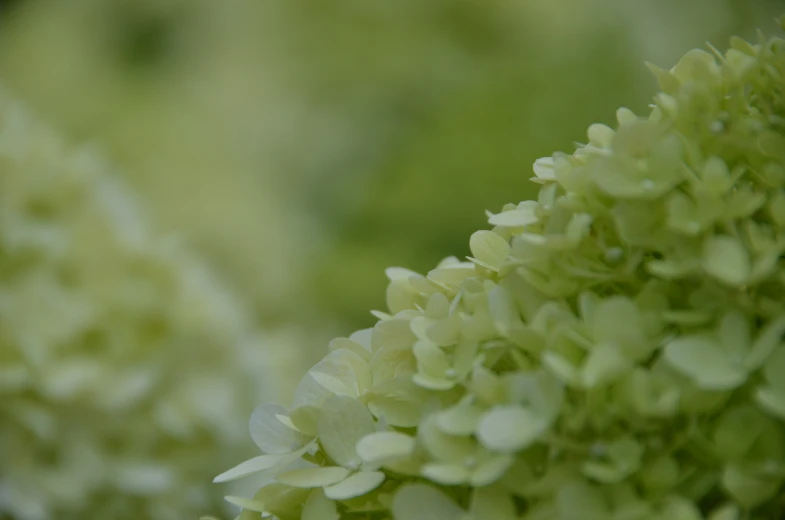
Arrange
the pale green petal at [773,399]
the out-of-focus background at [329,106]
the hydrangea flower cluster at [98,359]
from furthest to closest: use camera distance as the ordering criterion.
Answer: the out-of-focus background at [329,106] < the hydrangea flower cluster at [98,359] < the pale green petal at [773,399]

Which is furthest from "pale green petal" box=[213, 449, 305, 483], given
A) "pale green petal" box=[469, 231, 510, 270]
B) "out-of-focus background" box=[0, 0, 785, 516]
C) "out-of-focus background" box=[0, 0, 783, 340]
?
"out-of-focus background" box=[0, 0, 783, 340]

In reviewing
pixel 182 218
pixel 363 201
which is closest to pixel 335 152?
pixel 363 201

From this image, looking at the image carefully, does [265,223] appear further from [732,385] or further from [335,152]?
[732,385]

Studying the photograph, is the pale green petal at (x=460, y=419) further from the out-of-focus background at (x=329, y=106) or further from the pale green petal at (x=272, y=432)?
the out-of-focus background at (x=329, y=106)

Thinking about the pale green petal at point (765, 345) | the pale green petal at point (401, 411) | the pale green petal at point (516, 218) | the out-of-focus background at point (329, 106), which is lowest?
the pale green petal at point (765, 345)

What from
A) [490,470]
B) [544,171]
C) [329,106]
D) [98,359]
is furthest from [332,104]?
[490,470]

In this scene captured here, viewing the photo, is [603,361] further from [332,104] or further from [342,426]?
[332,104]

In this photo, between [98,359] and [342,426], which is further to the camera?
[98,359]

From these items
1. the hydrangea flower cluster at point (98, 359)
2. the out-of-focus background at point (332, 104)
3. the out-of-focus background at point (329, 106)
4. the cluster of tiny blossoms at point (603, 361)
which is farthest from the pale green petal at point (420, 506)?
the out-of-focus background at point (332, 104)
